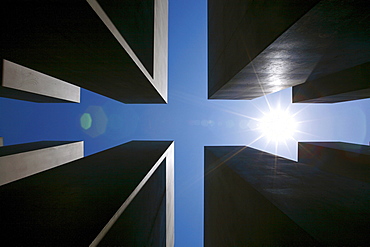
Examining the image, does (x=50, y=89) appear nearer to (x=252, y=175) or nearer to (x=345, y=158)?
(x=252, y=175)

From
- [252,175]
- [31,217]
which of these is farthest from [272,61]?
[31,217]

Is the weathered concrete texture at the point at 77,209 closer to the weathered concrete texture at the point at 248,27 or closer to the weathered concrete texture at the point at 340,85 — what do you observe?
the weathered concrete texture at the point at 248,27

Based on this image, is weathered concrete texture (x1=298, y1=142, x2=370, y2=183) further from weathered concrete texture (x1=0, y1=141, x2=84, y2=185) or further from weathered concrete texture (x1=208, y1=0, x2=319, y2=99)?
weathered concrete texture (x1=0, y1=141, x2=84, y2=185)

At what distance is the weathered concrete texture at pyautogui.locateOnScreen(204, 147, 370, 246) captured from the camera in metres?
2.27

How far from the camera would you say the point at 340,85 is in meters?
7.62

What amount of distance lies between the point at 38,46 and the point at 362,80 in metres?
9.01

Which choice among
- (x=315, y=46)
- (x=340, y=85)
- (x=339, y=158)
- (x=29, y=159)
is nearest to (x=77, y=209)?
(x=315, y=46)

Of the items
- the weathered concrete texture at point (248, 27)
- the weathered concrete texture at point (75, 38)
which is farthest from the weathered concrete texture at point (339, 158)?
the weathered concrete texture at point (75, 38)

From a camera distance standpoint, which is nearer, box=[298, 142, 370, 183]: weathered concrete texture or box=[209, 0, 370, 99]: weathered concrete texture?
box=[209, 0, 370, 99]: weathered concrete texture

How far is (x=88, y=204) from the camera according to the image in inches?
120

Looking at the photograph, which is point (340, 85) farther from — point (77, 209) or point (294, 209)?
point (77, 209)

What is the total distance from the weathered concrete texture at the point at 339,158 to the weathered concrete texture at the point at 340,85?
2.31 metres

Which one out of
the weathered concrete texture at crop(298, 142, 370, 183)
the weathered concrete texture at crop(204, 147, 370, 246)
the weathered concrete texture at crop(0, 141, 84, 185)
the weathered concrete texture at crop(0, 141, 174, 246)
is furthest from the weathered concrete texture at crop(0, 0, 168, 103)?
the weathered concrete texture at crop(298, 142, 370, 183)

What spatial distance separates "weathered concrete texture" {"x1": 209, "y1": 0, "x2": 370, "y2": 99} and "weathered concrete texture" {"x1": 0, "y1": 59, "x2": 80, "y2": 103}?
7.36 metres
